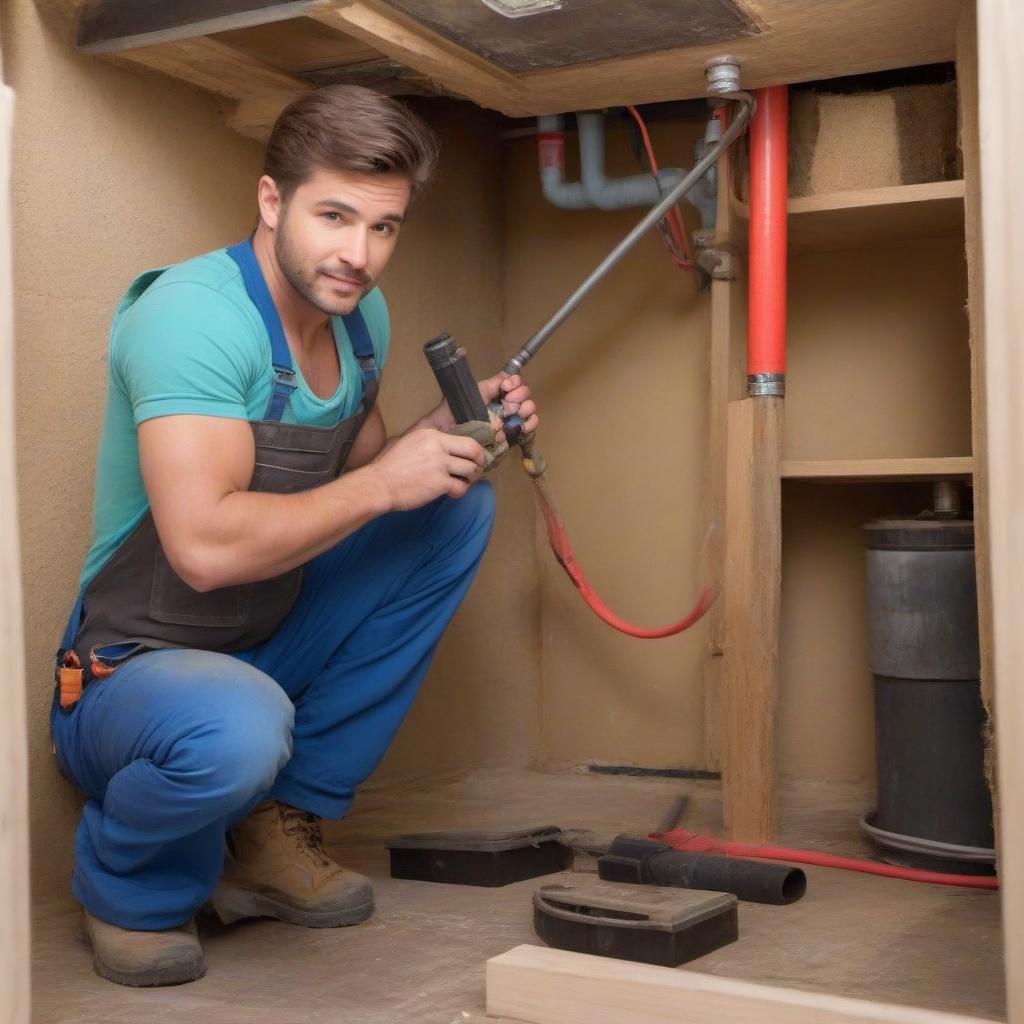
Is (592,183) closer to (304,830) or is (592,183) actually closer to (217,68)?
(217,68)

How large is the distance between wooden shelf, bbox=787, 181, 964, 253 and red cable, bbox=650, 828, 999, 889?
1006 millimetres

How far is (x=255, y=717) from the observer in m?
1.42

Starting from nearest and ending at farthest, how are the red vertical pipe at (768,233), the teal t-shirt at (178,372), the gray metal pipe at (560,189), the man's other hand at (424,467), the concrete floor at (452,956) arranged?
the concrete floor at (452,956)
the teal t-shirt at (178,372)
the man's other hand at (424,467)
the red vertical pipe at (768,233)
the gray metal pipe at (560,189)

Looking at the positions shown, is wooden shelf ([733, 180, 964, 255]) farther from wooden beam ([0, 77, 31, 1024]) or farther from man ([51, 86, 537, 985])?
wooden beam ([0, 77, 31, 1024])

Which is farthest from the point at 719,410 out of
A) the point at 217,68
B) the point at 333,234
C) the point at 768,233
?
the point at 217,68

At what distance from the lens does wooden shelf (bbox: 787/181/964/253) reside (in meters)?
1.94

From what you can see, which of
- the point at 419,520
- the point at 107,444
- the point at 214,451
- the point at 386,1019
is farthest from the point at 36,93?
the point at 386,1019

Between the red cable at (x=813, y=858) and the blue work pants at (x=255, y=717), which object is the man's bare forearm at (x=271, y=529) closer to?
the blue work pants at (x=255, y=717)

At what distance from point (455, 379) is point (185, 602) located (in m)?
0.47

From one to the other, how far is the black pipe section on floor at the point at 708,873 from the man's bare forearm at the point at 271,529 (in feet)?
2.11

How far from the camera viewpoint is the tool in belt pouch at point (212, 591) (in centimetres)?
158

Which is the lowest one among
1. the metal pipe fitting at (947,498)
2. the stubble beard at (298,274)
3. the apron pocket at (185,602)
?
the apron pocket at (185,602)

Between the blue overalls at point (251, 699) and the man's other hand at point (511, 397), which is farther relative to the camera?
the man's other hand at point (511, 397)

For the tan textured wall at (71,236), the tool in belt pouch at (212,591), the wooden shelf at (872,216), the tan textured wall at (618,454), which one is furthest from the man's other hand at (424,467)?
the tan textured wall at (618,454)
